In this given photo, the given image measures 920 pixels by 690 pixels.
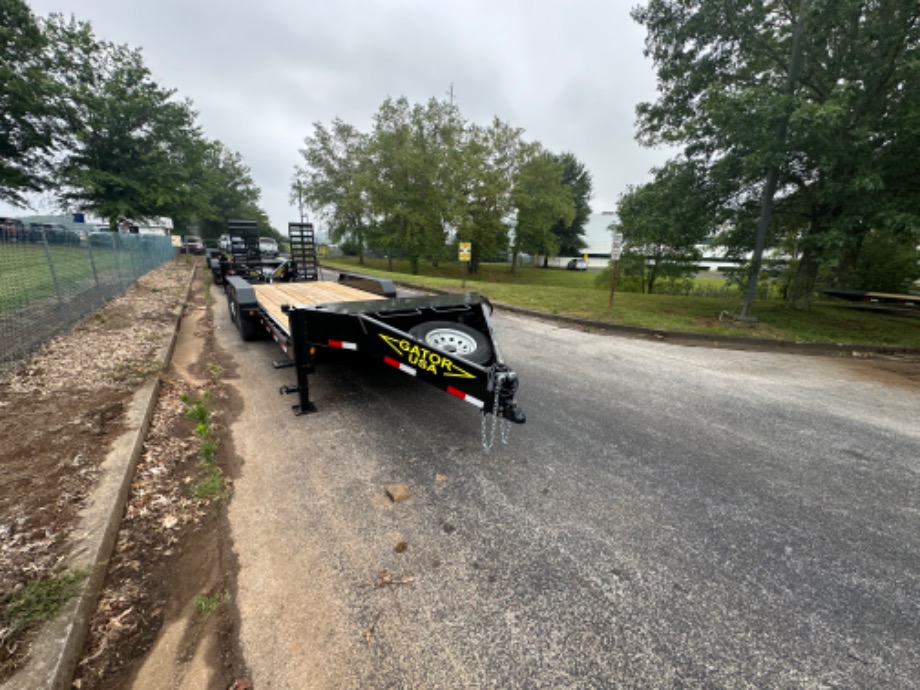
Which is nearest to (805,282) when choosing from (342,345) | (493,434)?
(493,434)

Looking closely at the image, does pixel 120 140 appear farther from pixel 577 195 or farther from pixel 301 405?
pixel 577 195

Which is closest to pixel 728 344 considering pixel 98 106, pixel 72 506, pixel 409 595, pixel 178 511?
pixel 409 595

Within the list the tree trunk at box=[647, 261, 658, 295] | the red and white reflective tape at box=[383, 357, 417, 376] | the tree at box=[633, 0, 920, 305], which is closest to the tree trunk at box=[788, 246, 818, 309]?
the tree at box=[633, 0, 920, 305]

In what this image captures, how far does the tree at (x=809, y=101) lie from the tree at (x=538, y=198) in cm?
2025

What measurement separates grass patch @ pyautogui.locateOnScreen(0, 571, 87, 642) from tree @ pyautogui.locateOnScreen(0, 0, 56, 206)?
94.3ft

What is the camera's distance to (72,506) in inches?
91.9

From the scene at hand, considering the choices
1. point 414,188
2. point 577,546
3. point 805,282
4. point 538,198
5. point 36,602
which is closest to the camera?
point 36,602

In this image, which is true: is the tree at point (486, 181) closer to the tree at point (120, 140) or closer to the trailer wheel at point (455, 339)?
the tree at point (120, 140)

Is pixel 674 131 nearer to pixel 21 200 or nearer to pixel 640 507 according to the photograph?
pixel 640 507

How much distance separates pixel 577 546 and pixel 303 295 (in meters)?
5.37

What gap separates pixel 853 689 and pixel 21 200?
38.6m

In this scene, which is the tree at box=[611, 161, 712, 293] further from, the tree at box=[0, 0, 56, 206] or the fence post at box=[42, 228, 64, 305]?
the tree at box=[0, 0, 56, 206]

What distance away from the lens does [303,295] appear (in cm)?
617

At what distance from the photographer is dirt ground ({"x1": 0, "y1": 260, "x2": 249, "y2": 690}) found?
1683 millimetres
